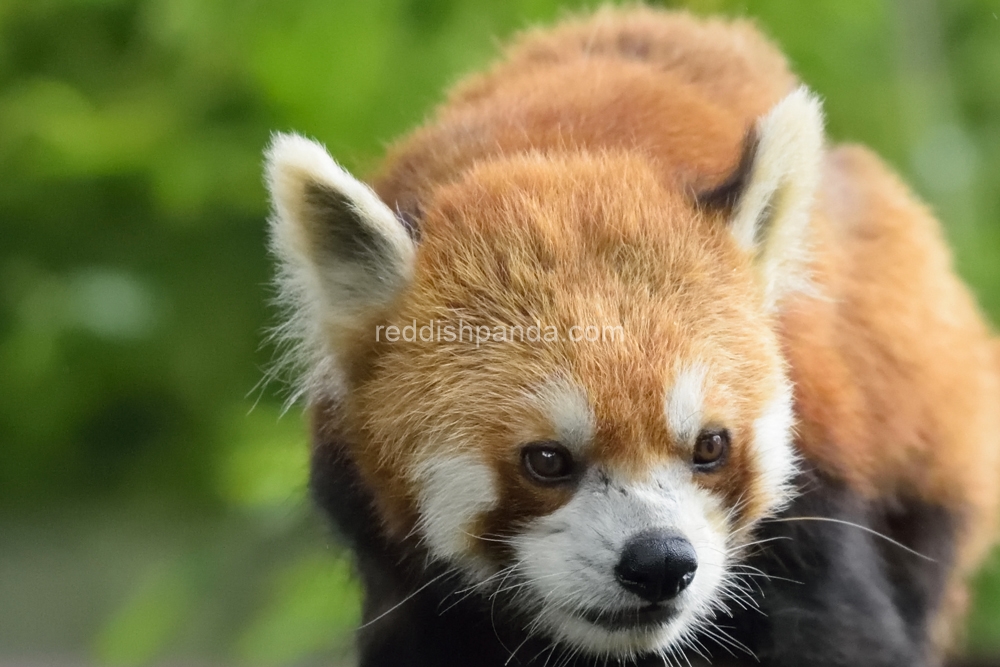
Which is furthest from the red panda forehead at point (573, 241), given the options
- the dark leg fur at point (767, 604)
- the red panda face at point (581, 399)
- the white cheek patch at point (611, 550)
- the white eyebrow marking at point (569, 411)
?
the dark leg fur at point (767, 604)

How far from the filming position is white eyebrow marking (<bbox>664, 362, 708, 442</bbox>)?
1.27 metres

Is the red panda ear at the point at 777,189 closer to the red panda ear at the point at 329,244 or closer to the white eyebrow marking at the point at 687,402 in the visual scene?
the white eyebrow marking at the point at 687,402

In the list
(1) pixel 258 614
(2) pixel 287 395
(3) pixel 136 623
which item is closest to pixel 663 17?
(2) pixel 287 395

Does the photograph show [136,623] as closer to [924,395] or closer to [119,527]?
[119,527]

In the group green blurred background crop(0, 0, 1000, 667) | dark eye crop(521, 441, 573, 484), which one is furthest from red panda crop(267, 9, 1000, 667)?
green blurred background crop(0, 0, 1000, 667)

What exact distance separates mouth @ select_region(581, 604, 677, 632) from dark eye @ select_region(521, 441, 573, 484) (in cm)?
19

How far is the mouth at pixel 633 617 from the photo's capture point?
4.32 feet

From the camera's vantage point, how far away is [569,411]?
126 cm

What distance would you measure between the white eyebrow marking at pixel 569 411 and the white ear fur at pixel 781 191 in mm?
352

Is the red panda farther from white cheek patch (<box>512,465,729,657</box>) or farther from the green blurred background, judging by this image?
the green blurred background

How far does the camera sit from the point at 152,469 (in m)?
2.81

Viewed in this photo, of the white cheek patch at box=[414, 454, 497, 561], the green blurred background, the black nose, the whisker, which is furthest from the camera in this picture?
the green blurred background

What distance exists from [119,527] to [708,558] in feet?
6.74

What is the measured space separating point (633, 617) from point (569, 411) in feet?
0.94
